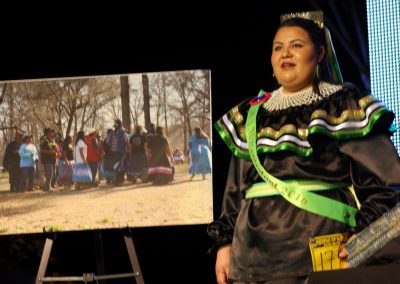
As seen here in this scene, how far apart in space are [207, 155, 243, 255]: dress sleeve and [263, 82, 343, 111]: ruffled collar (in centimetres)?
21

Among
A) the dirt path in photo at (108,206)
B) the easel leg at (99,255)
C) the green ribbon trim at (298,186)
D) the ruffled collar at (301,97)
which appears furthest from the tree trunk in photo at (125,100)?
the green ribbon trim at (298,186)

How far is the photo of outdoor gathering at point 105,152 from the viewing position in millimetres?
4484

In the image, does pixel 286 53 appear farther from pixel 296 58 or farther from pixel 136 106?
pixel 136 106

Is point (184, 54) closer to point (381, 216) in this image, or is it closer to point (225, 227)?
point (225, 227)

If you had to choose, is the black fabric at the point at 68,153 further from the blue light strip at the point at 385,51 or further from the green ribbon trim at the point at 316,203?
the green ribbon trim at the point at 316,203

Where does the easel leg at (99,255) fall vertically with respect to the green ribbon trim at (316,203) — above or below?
below

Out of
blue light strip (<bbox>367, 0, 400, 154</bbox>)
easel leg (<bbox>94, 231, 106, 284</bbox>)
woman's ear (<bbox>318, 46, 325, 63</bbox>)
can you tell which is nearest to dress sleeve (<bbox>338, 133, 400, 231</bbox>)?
woman's ear (<bbox>318, 46, 325, 63</bbox>)

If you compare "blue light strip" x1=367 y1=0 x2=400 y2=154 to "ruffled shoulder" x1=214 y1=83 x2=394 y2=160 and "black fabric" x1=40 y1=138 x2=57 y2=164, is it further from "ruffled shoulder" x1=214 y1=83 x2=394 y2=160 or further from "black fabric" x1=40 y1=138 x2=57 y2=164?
"black fabric" x1=40 y1=138 x2=57 y2=164

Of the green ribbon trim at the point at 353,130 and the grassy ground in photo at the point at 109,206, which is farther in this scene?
the grassy ground in photo at the point at 109,206

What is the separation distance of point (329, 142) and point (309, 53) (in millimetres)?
278

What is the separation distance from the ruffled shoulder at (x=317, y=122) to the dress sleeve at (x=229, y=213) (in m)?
0.08

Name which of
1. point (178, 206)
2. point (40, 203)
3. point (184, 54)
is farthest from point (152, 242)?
point (184, 54)

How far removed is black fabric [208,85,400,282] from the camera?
2.24 m

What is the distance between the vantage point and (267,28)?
4488mm
